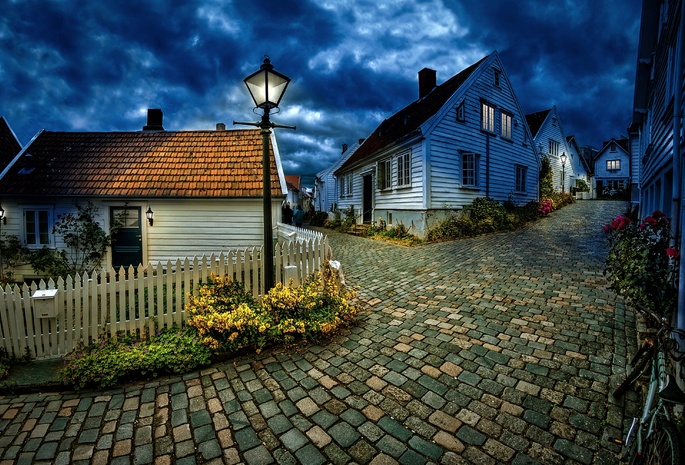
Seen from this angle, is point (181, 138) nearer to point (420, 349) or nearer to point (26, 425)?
point (26, 425)

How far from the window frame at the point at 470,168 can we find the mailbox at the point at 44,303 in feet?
49.0

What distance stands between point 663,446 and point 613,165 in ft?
172

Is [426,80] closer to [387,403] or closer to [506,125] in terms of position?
[506,125]

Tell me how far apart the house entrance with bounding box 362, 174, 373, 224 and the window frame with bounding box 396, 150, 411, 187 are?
13.0 ft

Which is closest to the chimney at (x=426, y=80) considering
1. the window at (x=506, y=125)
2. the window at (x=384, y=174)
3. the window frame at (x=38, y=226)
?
the window at (x=506, y=125)

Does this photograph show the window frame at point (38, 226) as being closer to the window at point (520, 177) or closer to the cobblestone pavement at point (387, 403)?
the cobblestone pavement at point (387, 403)

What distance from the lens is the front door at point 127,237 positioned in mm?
11023

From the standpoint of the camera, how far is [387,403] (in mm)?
3182

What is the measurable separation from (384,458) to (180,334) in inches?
138

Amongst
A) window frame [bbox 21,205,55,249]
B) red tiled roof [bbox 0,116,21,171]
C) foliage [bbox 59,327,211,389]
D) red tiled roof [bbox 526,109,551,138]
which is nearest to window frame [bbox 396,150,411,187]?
foliage [bbox 59,327,211,389]

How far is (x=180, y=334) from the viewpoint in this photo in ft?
15.5

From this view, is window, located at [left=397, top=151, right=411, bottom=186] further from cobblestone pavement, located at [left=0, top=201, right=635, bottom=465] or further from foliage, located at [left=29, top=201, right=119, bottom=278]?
foliage, located at [left=29, top=201, right=119, bottom=278]

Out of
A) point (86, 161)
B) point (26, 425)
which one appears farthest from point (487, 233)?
point (86, 161)

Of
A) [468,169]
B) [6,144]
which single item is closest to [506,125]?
[468,169]
